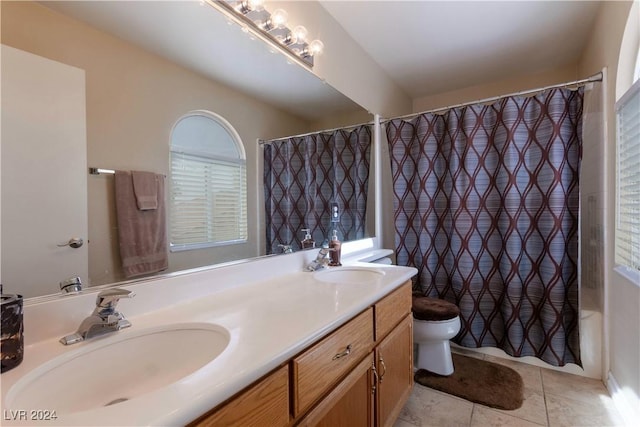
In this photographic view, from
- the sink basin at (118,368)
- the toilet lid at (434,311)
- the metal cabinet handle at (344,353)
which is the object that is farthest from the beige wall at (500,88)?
the sink basin at (118,368)

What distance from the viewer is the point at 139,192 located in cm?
97

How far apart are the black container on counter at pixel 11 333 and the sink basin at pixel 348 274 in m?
1.05

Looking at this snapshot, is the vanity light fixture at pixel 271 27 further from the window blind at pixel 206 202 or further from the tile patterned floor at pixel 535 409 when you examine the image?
the tile patterned floor at pixel 535 409

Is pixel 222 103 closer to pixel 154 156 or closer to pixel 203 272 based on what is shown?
pixel 154 156

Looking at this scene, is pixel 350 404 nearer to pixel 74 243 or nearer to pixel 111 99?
pixel 74 243

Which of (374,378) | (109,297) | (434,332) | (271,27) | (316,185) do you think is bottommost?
(434,332)

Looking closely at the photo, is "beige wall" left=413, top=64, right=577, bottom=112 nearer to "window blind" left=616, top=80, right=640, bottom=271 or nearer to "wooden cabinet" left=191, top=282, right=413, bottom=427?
"window blind" left=616, top=80, right=640, bottom=271

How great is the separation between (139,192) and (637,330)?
2.23 metres

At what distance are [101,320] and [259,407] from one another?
465 millimetres

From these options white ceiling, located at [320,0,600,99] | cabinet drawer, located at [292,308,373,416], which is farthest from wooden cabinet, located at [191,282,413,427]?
white ceiling, located at [320,0,600,99]

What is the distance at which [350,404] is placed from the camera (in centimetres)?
99

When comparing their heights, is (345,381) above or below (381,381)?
above

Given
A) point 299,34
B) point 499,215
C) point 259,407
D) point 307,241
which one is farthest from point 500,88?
point 259,407

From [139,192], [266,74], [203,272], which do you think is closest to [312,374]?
[203,272]
